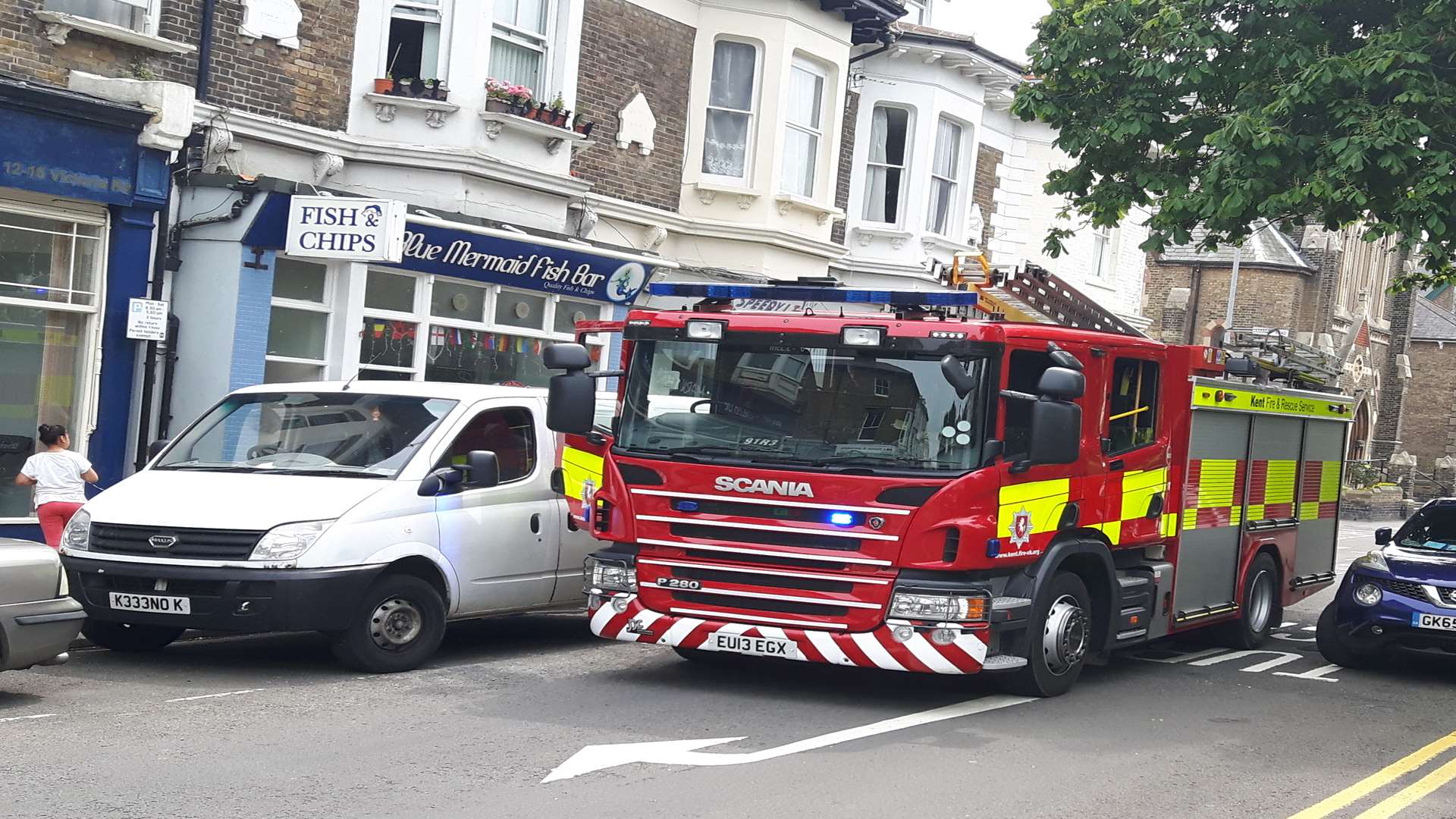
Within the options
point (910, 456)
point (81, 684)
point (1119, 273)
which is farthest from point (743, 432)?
point (1119, 273)

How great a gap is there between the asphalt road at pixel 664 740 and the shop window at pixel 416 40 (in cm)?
735

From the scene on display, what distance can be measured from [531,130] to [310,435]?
7.43m

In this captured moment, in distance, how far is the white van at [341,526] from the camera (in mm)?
A: 9078

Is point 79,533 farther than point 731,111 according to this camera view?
No

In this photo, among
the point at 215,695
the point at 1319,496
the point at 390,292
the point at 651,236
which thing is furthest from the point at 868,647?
the point at 651,236

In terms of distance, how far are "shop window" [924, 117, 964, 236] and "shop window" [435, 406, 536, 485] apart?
1454 centimetres

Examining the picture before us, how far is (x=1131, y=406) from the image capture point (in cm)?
1046

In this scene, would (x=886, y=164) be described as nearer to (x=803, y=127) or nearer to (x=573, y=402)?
(x=803, y=127)

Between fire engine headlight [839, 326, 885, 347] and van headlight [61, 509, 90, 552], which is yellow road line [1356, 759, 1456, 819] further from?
van headlight [61, 509, 90, 552]

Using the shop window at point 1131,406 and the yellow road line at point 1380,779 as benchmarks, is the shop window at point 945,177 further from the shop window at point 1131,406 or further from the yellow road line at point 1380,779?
the yellow road line at point 1380,779

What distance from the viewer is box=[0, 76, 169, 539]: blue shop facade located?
13.5 m

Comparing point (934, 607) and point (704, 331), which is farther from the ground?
point (704, 331)

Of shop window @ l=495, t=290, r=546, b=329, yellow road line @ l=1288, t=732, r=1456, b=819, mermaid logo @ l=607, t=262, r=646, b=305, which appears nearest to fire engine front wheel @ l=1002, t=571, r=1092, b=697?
yellow road line @ l=1288, t=732, r=1456, b=819

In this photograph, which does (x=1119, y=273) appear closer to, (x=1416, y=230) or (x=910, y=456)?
(x=1416, y=230)
